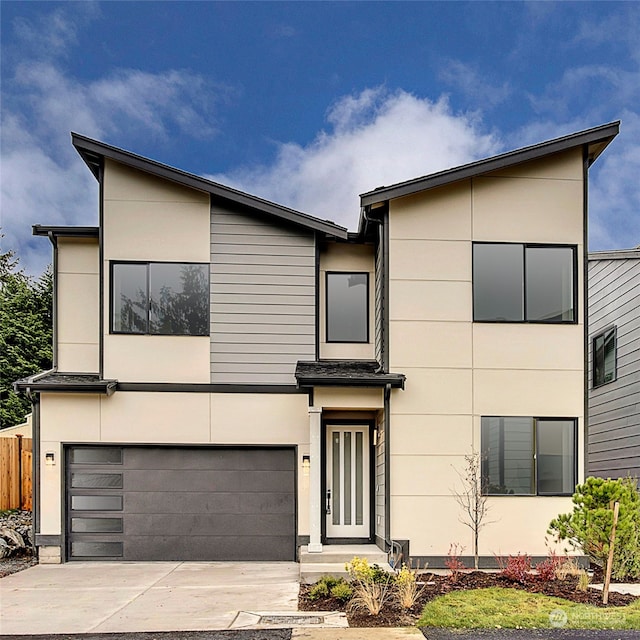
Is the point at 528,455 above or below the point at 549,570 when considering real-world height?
above

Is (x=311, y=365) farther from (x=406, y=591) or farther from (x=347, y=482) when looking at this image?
(x=406, y=591)

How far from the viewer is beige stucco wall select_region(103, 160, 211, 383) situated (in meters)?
11.3

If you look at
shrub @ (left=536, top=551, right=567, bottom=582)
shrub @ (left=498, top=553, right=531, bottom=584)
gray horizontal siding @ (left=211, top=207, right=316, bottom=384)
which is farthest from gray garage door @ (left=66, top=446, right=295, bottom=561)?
shrub @ (left=536, top=551, right=567, bottom=582)

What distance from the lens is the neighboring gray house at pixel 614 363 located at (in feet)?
40.9

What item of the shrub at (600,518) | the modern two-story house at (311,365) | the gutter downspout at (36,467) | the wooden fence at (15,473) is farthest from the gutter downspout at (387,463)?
the wooden fence at (15,473)

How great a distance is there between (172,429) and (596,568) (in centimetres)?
717

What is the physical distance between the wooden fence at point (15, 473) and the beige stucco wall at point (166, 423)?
3876mm

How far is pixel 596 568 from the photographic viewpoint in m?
10.0

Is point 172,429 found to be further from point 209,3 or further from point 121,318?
point 209,3

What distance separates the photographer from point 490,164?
34.5ft

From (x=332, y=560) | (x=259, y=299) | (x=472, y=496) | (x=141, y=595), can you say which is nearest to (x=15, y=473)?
(x=259, y=299)

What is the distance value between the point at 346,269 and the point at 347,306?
0.68m

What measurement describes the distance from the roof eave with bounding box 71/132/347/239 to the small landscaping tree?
438 centimetres

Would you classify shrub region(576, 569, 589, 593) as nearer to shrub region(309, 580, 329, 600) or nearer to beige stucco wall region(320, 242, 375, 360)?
shrub region(309, 580, 329, 600)
